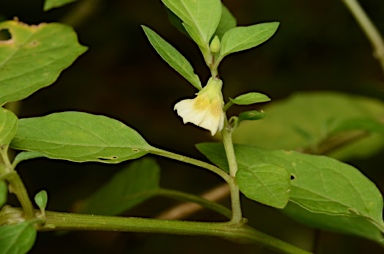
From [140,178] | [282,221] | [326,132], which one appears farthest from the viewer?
[282,221]

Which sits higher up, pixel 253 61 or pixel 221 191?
pixel 221 191

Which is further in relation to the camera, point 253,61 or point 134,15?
point 253,61

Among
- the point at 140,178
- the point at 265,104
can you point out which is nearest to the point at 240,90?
the point at 265,104

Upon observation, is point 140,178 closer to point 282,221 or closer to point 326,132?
point 326,132

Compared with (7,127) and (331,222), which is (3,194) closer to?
(7,127)

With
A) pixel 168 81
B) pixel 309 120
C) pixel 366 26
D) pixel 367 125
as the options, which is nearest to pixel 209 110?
pixel 367 125

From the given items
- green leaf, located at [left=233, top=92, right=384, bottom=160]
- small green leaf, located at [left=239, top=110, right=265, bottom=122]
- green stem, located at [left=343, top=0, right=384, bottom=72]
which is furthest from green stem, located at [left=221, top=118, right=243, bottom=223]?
green leaf, located at [left=233, top=92, right=384, bottom=160]
